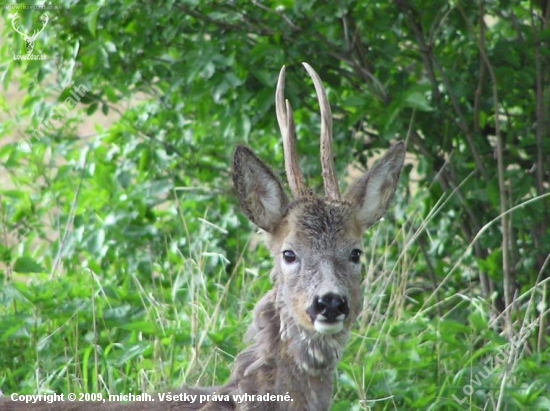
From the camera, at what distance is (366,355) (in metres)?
5.96

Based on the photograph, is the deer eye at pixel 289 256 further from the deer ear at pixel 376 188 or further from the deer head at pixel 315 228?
the deer ear at pixel 376 188

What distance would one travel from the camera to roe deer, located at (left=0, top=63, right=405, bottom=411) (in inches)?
184

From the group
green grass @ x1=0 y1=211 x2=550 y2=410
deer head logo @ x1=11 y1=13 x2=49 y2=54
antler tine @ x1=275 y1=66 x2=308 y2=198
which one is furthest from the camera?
deer head logo @ x1=11 y1=13 x2=49 y2=54

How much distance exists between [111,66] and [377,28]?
62.1 inches

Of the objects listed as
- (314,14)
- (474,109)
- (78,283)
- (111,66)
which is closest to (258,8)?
(314,14)

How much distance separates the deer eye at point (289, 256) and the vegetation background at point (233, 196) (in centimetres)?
79

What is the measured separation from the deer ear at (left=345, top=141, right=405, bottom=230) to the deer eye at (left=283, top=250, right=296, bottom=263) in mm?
398

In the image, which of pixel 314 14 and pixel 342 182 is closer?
pixel 314 14

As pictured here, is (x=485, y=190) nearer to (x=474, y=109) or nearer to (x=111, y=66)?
(x=474, y=109)

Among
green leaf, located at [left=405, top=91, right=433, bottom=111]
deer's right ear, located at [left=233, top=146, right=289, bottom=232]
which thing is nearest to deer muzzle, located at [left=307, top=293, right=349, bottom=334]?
deer's right ear, located at [left=233, top=146, right=289, bottom=232]

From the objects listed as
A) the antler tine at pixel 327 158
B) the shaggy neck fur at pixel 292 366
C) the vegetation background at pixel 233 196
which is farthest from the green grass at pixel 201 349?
the antler tine at pixel 327 158

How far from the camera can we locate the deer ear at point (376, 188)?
5.20 meters

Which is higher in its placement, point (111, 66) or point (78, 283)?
point (111, 66)

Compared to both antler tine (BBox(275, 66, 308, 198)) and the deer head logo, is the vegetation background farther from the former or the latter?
antler tine (BBox(275, 66, 308, 198))
